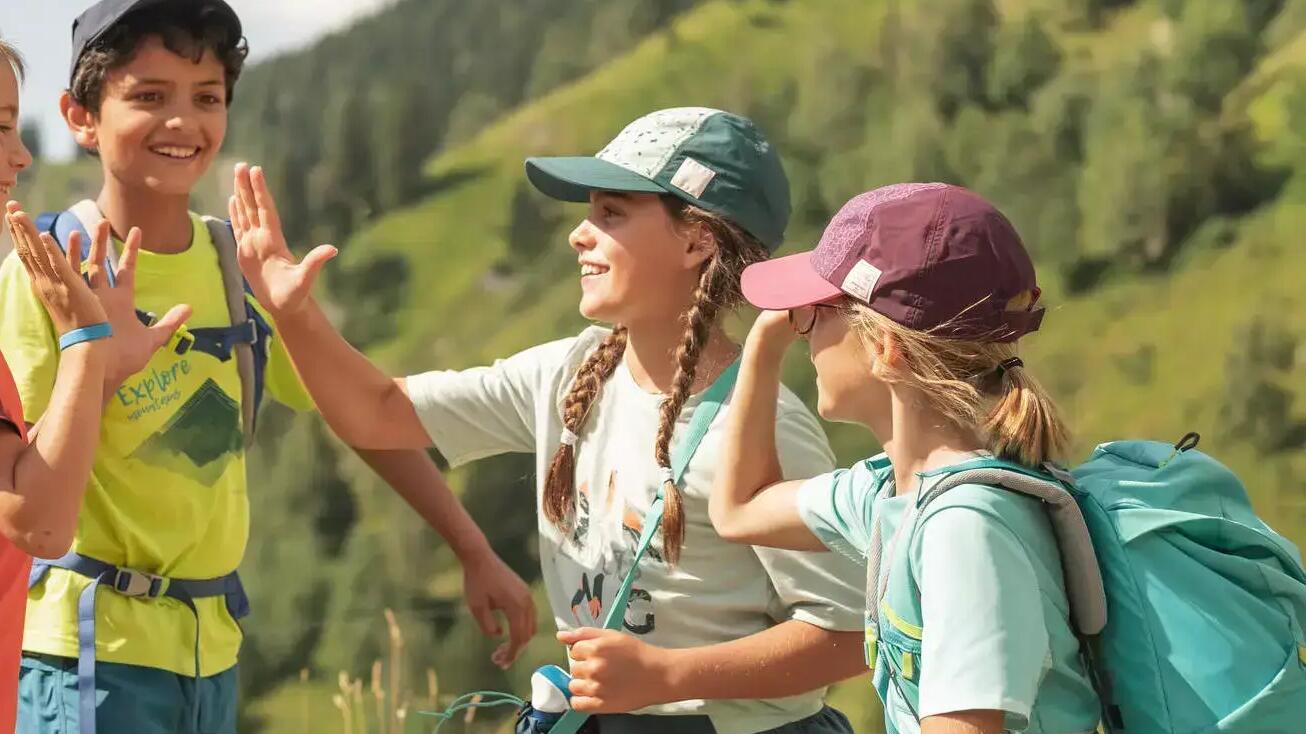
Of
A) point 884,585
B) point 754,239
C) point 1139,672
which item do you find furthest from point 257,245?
point 1139,672

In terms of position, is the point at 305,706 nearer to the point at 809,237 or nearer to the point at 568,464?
the point at 809,237

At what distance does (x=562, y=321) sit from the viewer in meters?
5.05

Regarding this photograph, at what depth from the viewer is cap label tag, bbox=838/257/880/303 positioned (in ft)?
5.90

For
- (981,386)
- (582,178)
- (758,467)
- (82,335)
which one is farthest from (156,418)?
(981,386)

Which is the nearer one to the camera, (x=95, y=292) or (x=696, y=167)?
(x=95, y=292)

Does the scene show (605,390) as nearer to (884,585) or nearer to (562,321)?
(884,585)

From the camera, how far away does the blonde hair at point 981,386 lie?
1.72 metres

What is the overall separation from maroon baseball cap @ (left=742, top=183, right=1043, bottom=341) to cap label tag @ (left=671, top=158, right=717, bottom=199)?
0.57 meters

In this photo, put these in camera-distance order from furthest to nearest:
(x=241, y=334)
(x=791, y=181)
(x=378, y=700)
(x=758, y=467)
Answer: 1. (x=791, y=181)
2. (x=378, y=700)
3. (x=241, y=334)
4. (x=758, y=467)

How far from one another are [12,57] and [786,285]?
1142 mm

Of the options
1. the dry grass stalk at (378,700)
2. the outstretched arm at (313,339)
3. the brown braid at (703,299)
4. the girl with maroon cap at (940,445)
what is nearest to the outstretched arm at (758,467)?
the girl with maroon cap at (940,445)

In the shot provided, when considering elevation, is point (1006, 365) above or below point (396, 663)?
above

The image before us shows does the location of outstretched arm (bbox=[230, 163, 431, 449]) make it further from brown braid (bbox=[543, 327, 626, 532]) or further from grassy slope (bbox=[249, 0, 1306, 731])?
grassy slope (bbox=[249, 0, 1306, 731])

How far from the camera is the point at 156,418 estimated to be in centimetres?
254
